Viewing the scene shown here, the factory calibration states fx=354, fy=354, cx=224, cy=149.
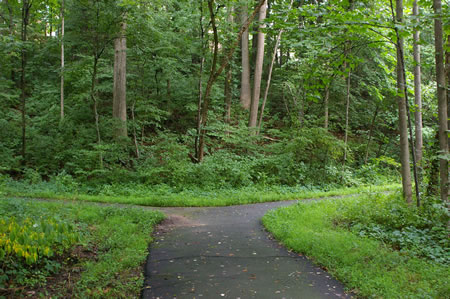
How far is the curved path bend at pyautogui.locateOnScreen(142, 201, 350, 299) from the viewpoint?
4.46 metres

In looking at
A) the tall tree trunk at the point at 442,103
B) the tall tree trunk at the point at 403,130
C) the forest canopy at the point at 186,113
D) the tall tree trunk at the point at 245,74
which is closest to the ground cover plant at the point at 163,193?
the forest canopy at the point at 186,113

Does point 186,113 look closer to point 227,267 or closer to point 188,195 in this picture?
point 188,195

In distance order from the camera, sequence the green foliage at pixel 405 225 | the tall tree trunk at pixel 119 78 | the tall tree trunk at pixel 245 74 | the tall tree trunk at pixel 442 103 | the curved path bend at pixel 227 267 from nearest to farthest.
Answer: the curved path bend at pixel 227 267
the green foliage at pixel 405 225
the tall tree trunk at pixel 442 103
the tall tree trunk at pixel 119 78
the tall tree trunk at pixel 245 74

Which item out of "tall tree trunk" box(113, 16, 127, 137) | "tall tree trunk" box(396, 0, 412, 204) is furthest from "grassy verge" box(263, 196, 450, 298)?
"tall tree trunk" box(113, 16, 127, 137)

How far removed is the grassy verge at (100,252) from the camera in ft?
14.1

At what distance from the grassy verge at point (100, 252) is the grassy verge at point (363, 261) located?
2733 millimetres

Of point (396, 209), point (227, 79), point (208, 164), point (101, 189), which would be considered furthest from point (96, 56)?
point (396, 209)

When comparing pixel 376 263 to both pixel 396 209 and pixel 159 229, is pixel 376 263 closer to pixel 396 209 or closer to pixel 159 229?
pixel 396 209

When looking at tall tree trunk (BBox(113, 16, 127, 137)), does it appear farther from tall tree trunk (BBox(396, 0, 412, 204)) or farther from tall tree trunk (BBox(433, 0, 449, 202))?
tall tree trunk (BBox(433, 0, 449, 202))

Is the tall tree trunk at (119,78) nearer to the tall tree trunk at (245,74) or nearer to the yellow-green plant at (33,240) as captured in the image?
the tall tree trunk at (245,74)

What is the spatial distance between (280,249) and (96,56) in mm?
9768

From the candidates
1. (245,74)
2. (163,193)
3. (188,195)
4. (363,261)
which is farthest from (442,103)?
(245,74)

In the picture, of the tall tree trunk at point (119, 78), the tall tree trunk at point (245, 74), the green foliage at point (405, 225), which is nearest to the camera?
the green foliage at point (405, 225)

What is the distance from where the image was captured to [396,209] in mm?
7473
